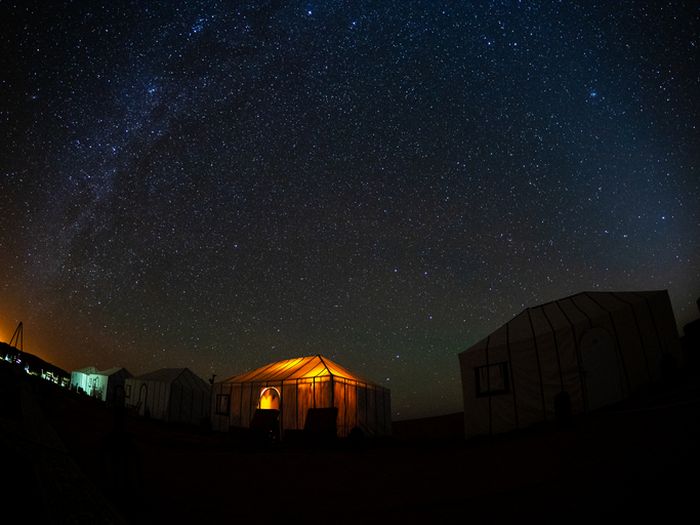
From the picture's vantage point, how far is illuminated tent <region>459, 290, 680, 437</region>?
32.7 ft

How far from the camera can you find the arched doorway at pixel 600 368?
9938 millimetres

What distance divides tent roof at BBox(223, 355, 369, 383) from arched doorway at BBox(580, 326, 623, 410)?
31.3 ft

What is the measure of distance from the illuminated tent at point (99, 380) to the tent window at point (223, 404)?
1554 centimetres

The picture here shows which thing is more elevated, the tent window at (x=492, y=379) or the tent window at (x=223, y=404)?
the tent window at (x=492, y=379)

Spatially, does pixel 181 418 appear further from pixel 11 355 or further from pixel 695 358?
pixel 695 358

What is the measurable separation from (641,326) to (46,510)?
12.7 metres

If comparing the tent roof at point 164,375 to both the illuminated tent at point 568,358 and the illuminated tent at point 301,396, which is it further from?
the illuminated tent at point 568,358

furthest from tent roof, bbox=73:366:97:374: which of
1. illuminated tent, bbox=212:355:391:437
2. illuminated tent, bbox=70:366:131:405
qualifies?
illuminated tent, bbox=212:355:391:437

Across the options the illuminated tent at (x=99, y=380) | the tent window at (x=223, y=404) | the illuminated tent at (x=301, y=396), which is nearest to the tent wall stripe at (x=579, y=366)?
the illuminated tent at (x=301, y=396)

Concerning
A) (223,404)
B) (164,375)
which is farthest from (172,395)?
(223,404)

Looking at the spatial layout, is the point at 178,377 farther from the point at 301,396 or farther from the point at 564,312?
the point at 564,312

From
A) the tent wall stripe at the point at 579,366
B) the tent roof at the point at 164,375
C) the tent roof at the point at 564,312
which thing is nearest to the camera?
the tent wall stripe at the point at 579,366

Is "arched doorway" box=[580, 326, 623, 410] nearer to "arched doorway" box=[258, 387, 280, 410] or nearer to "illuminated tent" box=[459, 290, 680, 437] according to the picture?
"illuminated tent" box=[459, 290, 680, 437]

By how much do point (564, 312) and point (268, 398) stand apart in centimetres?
1293
